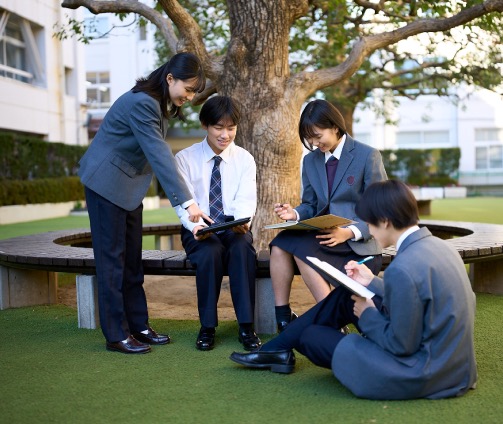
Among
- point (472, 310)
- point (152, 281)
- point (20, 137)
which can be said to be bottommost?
point (152, 281)

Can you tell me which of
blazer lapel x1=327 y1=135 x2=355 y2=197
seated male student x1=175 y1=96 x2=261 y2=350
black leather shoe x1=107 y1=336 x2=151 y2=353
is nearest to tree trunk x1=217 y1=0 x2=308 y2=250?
seated male student x1=175 y1=96 x2=261 y2=350

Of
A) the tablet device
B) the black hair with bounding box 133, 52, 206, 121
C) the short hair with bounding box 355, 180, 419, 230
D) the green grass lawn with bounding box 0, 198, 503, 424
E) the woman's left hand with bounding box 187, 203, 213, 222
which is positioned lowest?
the green grass lawn with bounding box 0, 198, 503, 424

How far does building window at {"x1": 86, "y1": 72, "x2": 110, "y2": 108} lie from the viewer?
32.0m

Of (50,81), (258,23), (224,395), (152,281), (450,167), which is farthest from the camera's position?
(450,167)

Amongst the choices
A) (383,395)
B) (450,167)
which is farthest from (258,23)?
(450,167)

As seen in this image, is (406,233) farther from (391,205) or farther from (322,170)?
(322,170)

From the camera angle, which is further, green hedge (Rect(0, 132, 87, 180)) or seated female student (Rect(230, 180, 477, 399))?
green hedge (Rect(0, 132, 87, 180))

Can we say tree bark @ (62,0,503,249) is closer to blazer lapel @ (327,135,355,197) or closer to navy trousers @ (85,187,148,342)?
blazer lapel @ (327,135,355,197)

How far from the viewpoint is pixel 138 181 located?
4133 millimetres

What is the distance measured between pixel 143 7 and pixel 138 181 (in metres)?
2.68

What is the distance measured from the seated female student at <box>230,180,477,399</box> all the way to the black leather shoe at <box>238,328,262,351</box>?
89cm

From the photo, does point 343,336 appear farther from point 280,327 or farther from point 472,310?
point 280,327

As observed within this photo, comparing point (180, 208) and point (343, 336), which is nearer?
point (343, 336)

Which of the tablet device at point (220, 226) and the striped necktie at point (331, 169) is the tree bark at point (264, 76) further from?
the tablet device at point (220, 226)
